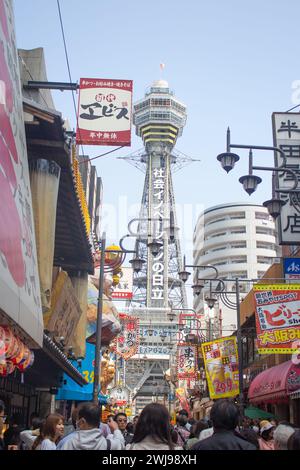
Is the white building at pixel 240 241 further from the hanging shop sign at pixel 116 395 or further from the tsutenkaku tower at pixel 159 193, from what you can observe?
the hanging shop sign at pixel 116 395

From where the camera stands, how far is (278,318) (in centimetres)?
1650

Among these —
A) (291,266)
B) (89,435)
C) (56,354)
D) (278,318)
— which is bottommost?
(89,435)

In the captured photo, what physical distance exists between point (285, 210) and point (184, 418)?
691 cm

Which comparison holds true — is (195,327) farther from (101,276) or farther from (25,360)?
(25,360)

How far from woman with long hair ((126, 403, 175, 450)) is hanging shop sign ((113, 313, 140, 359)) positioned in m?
51.5

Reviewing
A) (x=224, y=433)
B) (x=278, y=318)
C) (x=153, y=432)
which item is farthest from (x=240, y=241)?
(x=153, y=432)

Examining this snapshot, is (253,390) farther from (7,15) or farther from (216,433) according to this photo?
(216,433)

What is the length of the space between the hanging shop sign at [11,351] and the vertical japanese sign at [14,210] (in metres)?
0.28

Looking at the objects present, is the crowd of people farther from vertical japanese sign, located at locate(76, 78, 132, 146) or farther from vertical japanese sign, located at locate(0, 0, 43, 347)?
vertical japanese sign, located at locate(76, 78, 132, 146)

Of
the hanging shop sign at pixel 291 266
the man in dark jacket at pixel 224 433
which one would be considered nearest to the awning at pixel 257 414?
the hanging shop sign at pixel 291 266

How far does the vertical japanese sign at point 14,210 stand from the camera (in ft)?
25.4

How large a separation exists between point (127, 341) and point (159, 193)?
93.7 metres

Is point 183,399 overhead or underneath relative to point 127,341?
underneath

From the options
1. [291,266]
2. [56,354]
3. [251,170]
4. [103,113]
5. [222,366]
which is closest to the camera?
[251,170]
